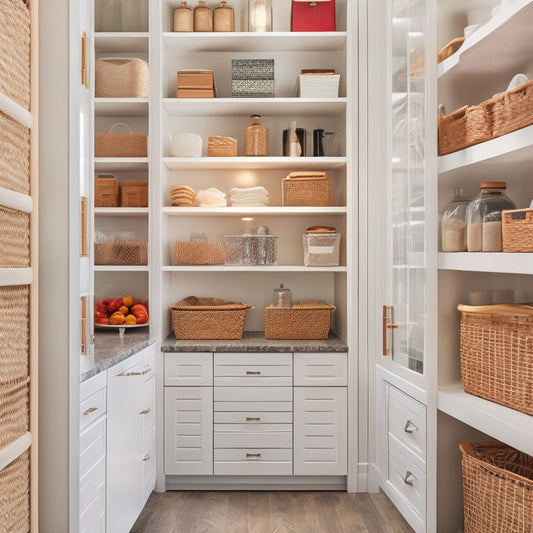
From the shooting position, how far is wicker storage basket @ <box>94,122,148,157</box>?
3691mm

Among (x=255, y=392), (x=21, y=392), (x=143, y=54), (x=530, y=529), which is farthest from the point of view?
(x=143, y=54)

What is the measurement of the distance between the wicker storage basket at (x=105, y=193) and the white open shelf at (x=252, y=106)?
1.87 feet

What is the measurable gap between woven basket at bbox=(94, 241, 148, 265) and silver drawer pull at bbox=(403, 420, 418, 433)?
5.79ft

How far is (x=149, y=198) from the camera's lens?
3594 millimetres

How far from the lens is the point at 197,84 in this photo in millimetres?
3707

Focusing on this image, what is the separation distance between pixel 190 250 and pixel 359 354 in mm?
1160

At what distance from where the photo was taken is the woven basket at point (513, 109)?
1.94m

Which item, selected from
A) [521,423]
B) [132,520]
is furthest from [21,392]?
[132,520]

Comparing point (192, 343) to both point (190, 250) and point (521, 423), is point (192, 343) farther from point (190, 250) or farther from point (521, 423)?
point (521, 423)

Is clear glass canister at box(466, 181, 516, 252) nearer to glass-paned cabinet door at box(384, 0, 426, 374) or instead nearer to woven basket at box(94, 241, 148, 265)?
glass-paned cabinet door at box(384, 0, 426, 374)

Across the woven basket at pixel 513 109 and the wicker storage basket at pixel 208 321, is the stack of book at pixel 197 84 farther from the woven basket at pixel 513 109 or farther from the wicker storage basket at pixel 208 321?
the woven basket at pixel 513 109

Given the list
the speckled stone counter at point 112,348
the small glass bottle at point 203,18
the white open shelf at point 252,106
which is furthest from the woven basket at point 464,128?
the small glass bottle at point 203,18

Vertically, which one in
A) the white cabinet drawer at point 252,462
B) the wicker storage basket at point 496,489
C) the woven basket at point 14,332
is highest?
the woven basket at point 14,332

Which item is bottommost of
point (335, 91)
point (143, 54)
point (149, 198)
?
point (149, 198)
